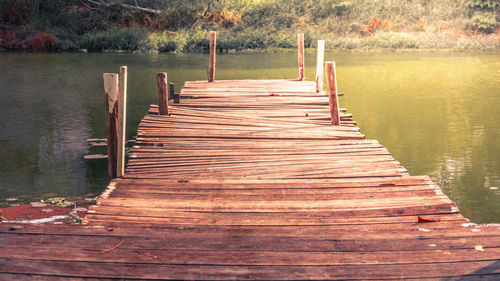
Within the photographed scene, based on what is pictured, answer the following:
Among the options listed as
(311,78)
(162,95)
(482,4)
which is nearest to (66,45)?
(311,78)

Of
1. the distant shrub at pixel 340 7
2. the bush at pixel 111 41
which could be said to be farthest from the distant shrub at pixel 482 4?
the bush at pixel 111 41

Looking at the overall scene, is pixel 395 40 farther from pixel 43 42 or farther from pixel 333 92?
pixel 333 92

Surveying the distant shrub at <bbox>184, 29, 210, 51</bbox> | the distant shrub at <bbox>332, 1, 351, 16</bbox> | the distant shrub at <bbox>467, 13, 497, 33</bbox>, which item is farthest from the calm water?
the distant shrub at <bbox>332, 1, 351, 16</bbox>

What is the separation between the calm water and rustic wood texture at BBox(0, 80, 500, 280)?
221 cm

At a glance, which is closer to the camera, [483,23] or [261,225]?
[261,225]

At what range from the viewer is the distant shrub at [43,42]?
25766 millimetres

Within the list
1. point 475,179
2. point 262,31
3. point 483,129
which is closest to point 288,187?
point 475,179

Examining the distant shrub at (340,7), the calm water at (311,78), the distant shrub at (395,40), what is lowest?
the calm water at (311,78)

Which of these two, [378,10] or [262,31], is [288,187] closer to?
Result: [262,31]

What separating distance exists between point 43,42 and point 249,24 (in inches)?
412

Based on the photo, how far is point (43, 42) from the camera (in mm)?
25766

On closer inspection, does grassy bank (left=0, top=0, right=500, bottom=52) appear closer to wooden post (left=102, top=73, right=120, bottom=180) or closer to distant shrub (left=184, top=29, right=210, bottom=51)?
distant shrub (left=184, top=29, right=210, bottom=51)

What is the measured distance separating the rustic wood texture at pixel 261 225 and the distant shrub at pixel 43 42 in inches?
839

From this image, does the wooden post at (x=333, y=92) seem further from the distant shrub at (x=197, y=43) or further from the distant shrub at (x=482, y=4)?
the distant shrub at (x=482, y=4)
